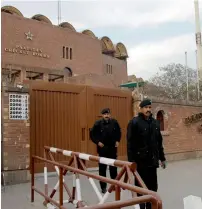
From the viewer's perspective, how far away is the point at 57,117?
8.50 meters

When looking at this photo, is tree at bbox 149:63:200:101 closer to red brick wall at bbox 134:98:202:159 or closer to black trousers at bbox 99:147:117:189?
red brick wall at bbox 134:98:202:159

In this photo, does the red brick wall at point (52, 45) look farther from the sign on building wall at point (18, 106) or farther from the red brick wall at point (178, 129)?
the sign on building wall at point (18, 106)

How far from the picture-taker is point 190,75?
32406 mm

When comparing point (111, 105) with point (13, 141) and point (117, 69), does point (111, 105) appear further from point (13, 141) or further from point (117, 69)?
point (117, 69)

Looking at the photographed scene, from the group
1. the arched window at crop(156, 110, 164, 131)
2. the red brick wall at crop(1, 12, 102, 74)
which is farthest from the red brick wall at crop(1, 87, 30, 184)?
the red brick wall at crop(1, 12, 102, 74)

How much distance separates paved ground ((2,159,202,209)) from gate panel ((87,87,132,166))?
1412 millimetres

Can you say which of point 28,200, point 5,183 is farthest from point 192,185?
point 5,183

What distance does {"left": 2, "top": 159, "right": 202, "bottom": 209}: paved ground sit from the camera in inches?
222

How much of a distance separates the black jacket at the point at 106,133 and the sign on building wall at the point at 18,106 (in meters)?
1.81

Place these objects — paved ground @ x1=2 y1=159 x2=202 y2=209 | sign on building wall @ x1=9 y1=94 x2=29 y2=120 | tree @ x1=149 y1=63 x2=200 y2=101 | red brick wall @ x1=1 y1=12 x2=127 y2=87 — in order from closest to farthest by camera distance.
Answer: paved ground @ x1=2 y1=159 x2=202 y2=209
sign on building wall @ x1=9 y1=94 x2=29 y2=120
tree @ x1=149 y1=63 x2=200 y2=101
red brick wall @ x1=1 y1=12 x2=127 y2=87

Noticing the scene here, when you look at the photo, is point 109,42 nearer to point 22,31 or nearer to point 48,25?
point 48,25

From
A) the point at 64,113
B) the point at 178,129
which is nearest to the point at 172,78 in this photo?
the point at 178,129

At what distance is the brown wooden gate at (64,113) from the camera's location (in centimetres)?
810

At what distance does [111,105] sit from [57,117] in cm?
191
